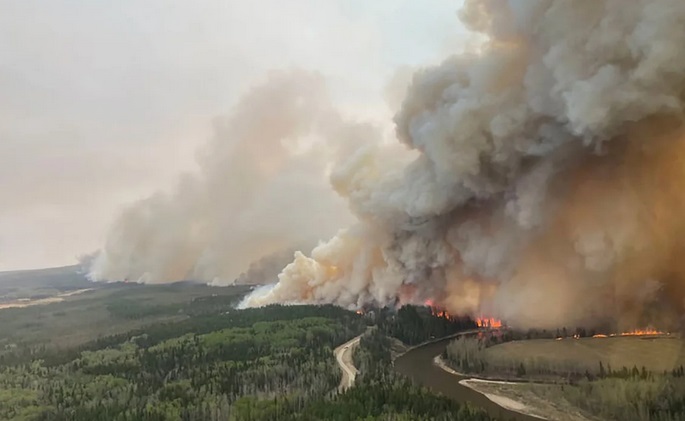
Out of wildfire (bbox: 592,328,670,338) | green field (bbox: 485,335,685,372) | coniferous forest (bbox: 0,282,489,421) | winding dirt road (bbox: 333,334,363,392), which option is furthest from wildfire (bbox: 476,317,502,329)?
winding dirt road (bbox: 333,334,363,392)

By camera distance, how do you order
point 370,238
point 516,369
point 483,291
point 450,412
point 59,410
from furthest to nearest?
1. point 370,238
2. point 483,291
3. point 516,369
4. point 59,410
5. point 450,412

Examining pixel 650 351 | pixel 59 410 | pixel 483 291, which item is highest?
pixel 483 291

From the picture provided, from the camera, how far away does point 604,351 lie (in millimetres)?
75625

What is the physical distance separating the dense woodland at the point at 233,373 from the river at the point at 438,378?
3.00m

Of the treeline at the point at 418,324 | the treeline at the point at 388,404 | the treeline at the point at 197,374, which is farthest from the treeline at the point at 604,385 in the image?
the treeline at the point at 197,374

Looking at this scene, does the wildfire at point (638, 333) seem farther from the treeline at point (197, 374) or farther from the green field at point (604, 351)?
the treeline at point (197, 374)

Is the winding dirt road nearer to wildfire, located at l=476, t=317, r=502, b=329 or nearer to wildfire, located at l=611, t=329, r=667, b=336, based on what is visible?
wildfire, located at l=476, t=317, r=502, b=329

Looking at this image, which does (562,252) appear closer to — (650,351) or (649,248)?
(649,248)

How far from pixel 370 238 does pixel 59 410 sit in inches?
2501

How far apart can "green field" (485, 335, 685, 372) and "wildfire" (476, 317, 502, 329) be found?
15.6m

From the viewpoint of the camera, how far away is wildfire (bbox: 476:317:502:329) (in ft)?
343

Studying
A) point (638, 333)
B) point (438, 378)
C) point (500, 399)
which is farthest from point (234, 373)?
point (638, 333)

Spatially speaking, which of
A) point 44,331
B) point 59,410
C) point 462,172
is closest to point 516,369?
point 462,172

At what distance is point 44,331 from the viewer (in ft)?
491
